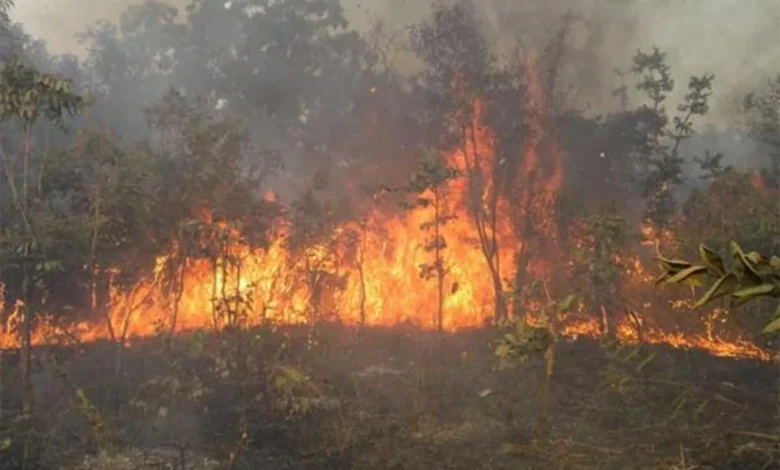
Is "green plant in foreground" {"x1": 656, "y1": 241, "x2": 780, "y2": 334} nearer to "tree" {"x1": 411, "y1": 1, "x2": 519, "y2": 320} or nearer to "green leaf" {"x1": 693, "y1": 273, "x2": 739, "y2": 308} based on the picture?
"green leaf" {"x1": 693, "y1": 273, "x2": 739, "y2": 308}

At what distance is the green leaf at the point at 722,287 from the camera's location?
6.36ft

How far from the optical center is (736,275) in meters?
1.99

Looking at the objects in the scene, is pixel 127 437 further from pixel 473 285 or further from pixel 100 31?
pixel 100 31

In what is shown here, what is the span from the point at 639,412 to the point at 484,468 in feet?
14.1

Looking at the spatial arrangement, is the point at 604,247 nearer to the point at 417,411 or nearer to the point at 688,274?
the point at 417,411

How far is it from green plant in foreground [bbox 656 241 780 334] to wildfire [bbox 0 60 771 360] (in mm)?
16887

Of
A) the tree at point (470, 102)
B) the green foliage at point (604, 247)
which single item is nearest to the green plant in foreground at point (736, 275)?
the green foliage at point (604, 247)

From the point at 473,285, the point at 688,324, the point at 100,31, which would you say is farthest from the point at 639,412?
the point at 100,31

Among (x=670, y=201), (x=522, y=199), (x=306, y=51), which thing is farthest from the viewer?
(x=306, y=51)

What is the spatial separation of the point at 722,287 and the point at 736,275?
61mm

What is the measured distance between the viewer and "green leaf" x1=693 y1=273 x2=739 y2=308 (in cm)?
194

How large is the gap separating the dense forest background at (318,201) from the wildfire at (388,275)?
0.10m

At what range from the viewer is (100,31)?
35.2m

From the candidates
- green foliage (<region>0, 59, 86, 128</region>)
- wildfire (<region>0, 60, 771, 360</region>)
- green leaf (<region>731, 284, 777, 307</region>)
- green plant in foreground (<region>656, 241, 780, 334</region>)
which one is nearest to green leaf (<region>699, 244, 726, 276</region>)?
green plant in foreground (<region>656, 241, 780, 334</region>)
